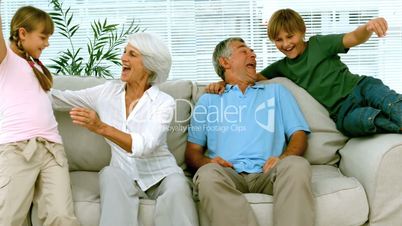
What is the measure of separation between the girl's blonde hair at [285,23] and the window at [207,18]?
143cm

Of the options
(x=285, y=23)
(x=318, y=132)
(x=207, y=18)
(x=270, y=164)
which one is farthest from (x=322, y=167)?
(x=207, y=18)

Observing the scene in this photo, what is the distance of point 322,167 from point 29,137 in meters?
1.37

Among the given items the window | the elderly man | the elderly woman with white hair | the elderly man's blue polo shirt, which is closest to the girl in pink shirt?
the elderly woman with white hair

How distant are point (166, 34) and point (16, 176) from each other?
2.35m

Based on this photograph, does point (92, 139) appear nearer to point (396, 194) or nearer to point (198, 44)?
point (396, 194)

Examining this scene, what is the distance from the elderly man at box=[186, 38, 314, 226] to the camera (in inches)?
87.4

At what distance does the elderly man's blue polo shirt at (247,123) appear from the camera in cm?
267

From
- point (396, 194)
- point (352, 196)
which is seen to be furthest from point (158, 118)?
point (396, 194)

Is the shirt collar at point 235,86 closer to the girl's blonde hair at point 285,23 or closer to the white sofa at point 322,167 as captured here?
the white sofa at point 322,167

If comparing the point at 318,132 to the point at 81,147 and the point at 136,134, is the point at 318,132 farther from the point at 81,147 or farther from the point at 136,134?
the point at 81,147

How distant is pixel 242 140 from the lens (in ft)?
8.81

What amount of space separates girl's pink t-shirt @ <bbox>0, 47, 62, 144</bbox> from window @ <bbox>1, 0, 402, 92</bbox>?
200cm

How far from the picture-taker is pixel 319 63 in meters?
2.89

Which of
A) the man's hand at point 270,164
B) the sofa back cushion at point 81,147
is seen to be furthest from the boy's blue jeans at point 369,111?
the sofa back cushion at point 81,147
